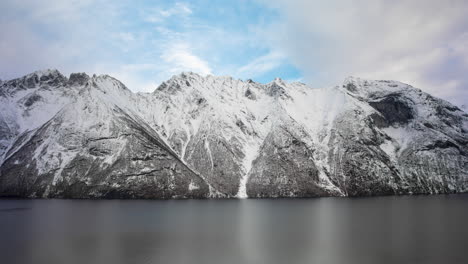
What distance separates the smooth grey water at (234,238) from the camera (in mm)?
45062

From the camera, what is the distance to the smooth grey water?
148ft

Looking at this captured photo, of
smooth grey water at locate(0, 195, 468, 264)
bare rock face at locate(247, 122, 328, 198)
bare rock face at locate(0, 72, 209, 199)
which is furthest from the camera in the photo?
bare rock face at locate(247, 122, 328, 198)

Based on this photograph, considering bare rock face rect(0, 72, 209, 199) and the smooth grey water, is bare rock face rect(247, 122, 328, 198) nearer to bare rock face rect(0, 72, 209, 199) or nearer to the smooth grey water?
bare rock face rect(0, 72, 209, 199)

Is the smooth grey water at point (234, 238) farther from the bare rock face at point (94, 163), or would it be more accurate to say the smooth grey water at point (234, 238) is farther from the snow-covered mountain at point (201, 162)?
the snow-covered mountain at point (201, 162)

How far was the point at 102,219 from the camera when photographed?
80.2 meters

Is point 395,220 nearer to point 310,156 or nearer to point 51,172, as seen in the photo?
point 310,156

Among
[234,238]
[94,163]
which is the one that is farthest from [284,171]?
[234,238]

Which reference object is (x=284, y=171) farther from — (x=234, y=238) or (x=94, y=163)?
(x=234, y=238)

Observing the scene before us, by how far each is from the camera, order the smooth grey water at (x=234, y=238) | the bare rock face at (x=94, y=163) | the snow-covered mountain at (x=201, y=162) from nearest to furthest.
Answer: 1. the smooth grey water at (x=234, y=238)
2. the bare rock face at (x=94, y=163)
3. the snow-covered mountain at (x=201, y=162)

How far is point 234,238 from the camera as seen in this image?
193ft

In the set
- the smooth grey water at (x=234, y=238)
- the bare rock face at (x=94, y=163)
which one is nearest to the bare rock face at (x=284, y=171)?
the bare rock face at (x=94, y=163)

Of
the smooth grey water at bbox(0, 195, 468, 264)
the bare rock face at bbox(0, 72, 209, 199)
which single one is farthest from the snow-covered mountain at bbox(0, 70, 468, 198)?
the smooth grey water at bbox(0, 195, 468, 264)

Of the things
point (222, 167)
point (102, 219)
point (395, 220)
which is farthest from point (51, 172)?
point (395, 220)

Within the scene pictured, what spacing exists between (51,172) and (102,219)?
89.7 metres
